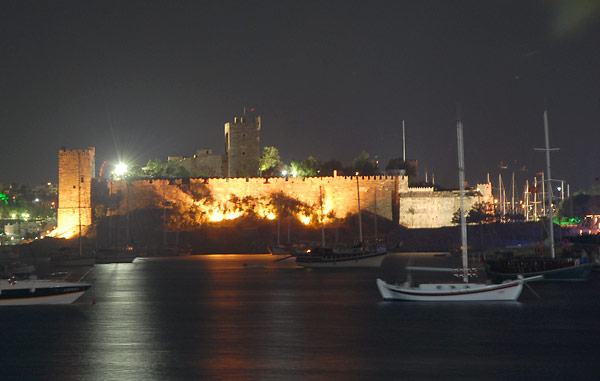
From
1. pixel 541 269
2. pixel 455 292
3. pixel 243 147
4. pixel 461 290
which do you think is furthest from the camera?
pixel 243 147

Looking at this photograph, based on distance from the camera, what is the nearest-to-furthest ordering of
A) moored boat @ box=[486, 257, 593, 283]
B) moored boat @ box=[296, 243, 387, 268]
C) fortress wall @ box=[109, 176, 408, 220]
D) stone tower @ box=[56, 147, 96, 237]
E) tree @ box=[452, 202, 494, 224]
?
moored boat @ box=[486, 257, 593, 283]
moored boat @ box=[296, 243, 387, 268]
fortress wall @ box=[109, 176, 408, 220]
tree @ box=[452, 202, 494, 224]
stone tower @ box=[56, 147, 96, 237]

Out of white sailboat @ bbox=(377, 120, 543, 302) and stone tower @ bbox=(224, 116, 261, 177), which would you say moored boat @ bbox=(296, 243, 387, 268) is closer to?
white sailboat @ bbox=(377, 120, 543, 302)

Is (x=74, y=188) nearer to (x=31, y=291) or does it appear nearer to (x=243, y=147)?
(x=243, y=147)

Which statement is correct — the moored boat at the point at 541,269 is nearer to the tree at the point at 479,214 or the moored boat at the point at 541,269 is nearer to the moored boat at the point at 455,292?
the moored boat at the point at 455,292

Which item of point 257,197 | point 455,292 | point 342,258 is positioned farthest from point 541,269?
point 257,197

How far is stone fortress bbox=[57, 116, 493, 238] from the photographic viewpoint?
6900cm

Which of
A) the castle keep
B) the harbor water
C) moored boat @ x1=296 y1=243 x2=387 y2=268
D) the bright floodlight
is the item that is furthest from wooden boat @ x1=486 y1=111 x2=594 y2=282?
the bright floodlight

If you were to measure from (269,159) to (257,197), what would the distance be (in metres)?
15.9

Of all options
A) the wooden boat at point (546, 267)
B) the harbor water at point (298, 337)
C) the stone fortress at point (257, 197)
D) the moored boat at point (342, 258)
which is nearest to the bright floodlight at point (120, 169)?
the stone fortress at point (257, 197)

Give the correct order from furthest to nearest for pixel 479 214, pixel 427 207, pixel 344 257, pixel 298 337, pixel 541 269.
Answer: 1. pixel 479 214
2. pixel 427 207
3. pixel 344 257
4. pixel 541 269
5. pixel 298 337

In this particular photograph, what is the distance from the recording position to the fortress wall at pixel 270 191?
68750 millimetres

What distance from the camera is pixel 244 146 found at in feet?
255

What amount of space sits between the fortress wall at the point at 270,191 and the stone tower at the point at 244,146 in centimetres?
712

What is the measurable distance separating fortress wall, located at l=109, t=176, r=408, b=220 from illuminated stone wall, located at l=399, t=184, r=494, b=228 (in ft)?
3.54
